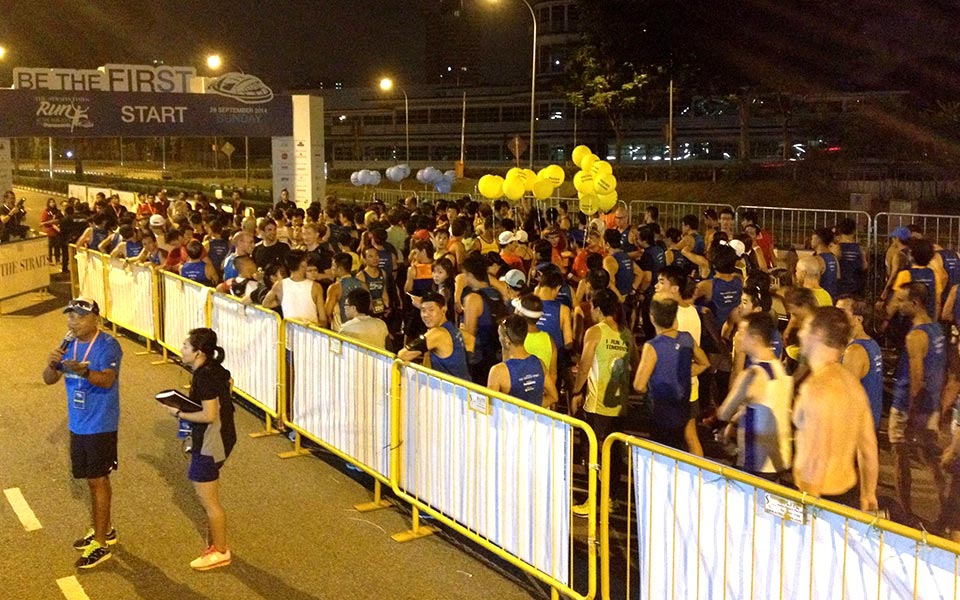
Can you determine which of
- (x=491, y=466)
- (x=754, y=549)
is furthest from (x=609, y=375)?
(x=754, y=549)

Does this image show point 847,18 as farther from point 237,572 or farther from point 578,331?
point 237,572

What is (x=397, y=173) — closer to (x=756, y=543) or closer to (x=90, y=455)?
(x=90, y=455)

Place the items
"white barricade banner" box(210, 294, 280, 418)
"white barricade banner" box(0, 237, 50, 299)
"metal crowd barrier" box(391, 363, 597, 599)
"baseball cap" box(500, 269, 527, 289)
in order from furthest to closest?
"white barricade banner" box(0, 237, 50, 299) < "white barricade banner" box(210, 294, 280, 418) < "baseball cap" box(500, 269, 527, 289) < "metal crowd barrier" box(391, 363, 597, 599)

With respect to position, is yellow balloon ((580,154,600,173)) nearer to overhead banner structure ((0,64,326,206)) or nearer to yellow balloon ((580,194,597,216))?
yellow balloon ((580,194,597,216))

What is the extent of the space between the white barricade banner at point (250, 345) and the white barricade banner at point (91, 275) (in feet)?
15.7

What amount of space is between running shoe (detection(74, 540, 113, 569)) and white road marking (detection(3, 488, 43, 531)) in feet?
2.94

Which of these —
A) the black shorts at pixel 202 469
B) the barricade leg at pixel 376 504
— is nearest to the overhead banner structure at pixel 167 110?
the barricade leg at pixel 376 504

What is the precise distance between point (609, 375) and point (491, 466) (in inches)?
50.8

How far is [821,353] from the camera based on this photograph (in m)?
4.74

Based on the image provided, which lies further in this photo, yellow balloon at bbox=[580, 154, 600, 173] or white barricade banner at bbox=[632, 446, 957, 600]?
yellow balloon at bbox=[580, 154, 600, 173]

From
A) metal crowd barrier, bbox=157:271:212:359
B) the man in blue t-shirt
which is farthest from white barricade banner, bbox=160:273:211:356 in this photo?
the man in blue t-shirt

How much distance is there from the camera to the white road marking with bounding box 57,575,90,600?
19.4ft

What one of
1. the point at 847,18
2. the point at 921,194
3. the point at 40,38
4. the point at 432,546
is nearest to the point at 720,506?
the point at 432,546

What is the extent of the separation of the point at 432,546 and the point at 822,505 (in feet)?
11.1
